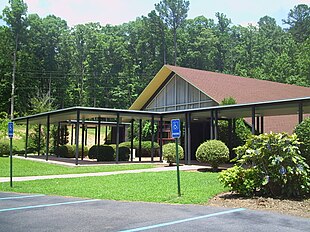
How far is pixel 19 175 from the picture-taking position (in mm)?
15758

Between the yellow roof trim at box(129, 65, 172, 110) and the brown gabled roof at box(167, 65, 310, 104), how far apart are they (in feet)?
2.29

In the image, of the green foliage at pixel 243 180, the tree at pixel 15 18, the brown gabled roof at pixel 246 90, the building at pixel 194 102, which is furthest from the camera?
the tree at pixel 15 18

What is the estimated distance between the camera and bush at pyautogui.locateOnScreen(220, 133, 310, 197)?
30.2 ft

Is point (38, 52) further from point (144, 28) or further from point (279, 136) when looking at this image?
point (279, 136)

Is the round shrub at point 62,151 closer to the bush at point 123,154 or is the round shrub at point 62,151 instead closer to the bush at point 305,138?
the bush at point 123,154

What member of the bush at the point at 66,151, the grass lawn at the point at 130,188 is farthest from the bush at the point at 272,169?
the bush at the point at 66,151

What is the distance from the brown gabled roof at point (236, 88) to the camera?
26903mm

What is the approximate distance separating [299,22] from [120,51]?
1212 inches

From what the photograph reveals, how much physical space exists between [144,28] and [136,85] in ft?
35.3

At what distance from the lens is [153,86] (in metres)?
32.3

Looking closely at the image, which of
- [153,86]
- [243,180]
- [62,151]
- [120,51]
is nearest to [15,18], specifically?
[120,51]

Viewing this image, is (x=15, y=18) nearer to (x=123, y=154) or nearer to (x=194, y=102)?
(x=194, y=102)

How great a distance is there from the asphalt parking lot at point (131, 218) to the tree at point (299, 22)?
6053cm

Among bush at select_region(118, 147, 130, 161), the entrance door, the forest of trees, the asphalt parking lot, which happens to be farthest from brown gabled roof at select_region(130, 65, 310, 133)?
the forest of trees
